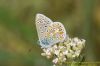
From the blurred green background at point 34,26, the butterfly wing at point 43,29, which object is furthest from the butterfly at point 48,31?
the blurred green background at point 34,26

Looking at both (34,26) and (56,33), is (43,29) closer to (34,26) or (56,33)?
(56,33)

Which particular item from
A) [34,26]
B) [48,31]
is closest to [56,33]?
[48,31]

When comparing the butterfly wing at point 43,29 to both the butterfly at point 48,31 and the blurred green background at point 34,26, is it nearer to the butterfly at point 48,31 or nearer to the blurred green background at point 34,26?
the butterfly at point 48,31

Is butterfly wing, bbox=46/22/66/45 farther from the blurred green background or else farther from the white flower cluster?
the blurred green background

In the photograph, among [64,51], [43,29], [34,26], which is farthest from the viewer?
[34,26]

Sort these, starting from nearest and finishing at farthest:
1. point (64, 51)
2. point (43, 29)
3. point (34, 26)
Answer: point (64, 51) → point (43, 29) → point (34, 26)

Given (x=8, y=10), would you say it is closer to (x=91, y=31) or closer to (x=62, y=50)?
(x=91, y=31)
